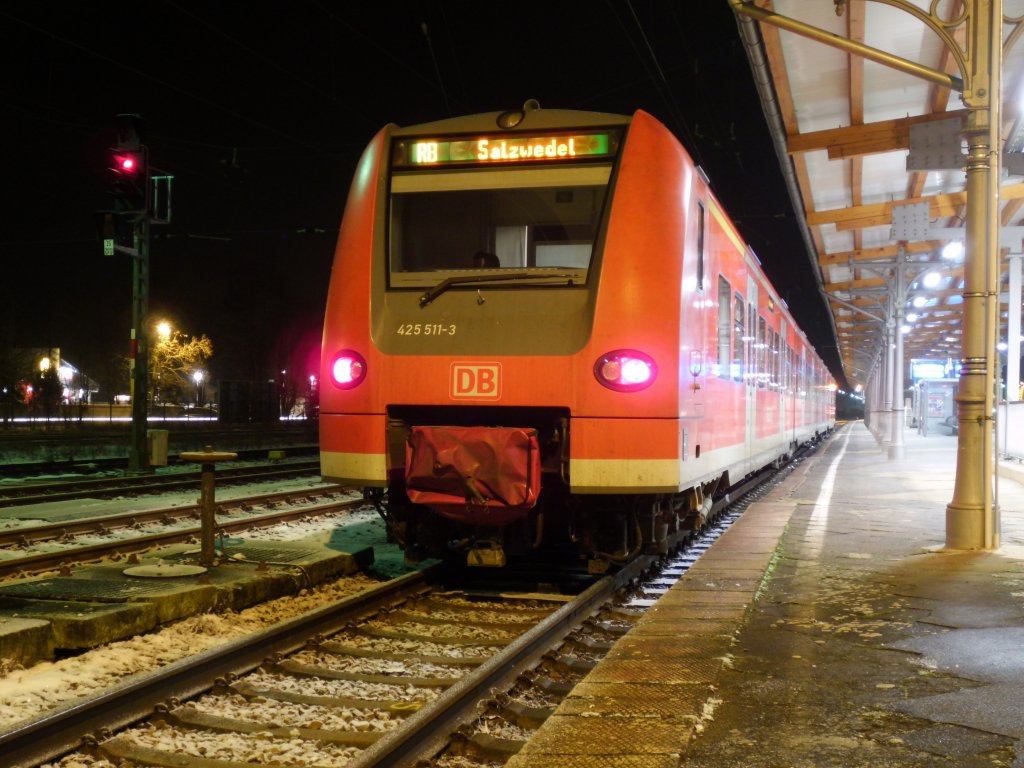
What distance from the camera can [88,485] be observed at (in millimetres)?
14648

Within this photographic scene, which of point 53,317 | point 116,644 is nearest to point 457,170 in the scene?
point 116,644

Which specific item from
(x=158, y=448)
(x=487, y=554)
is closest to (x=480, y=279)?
(x=487, y=554)

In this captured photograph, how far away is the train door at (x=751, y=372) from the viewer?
10547 mm

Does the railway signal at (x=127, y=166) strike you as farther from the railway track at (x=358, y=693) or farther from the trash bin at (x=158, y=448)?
the railway track at (x=358, y=693)

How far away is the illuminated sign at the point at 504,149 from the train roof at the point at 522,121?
0.08 metres

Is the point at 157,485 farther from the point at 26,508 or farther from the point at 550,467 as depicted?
the point at 550,467

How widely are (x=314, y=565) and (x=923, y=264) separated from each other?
18.9 m

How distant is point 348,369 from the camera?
671 cm

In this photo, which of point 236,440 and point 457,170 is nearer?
point 457,170

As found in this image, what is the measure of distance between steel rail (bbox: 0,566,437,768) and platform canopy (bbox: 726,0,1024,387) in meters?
6.37

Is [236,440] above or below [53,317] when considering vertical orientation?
below

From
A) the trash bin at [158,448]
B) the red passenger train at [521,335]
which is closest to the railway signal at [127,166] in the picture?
the trash bin at [158,448]

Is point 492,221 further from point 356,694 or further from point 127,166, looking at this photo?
point 127,166

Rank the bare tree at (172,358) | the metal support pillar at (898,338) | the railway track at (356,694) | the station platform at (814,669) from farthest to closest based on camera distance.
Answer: the bare tree at (172,358)
the metal support pillar at (898,338)
the railway track at (356,694)
the station platform at (814,669)
